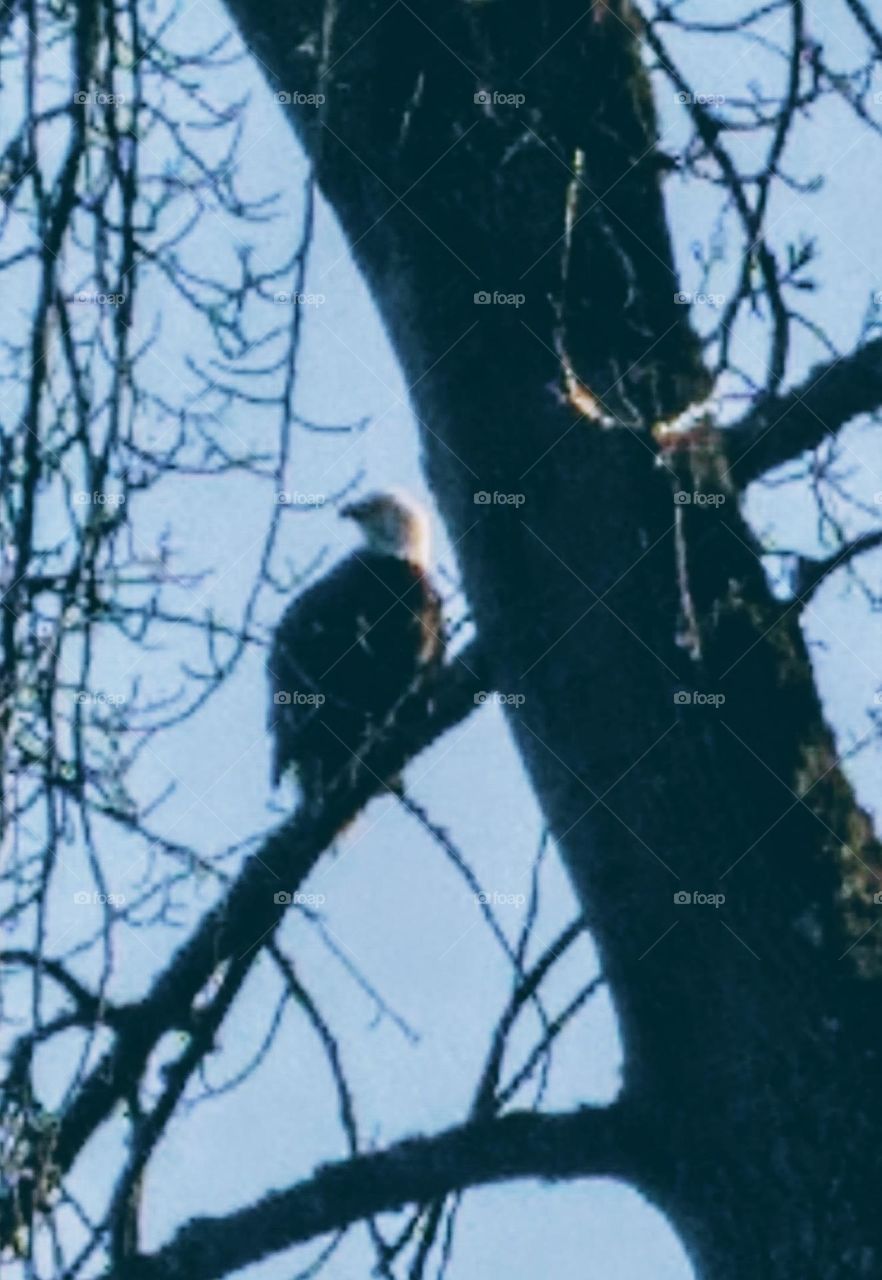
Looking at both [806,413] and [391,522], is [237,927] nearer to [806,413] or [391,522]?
[806,413]

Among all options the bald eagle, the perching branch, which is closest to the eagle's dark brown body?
the bald eagle

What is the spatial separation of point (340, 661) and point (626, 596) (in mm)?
1807

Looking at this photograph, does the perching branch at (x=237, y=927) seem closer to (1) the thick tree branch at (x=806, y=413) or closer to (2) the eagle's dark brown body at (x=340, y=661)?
(1) the thick tree branch at (x=806, y=413)

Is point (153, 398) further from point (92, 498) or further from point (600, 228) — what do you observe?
point (600, 228)

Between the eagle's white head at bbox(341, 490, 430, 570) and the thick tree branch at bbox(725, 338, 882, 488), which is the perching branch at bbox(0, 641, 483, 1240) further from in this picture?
the eagle's white head at bbox(341, 490, 430, 570)

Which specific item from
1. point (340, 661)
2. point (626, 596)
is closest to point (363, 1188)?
point (626, 596)

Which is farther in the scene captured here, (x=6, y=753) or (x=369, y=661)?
(x=369, y=661)

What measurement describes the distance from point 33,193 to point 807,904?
4.48 ft

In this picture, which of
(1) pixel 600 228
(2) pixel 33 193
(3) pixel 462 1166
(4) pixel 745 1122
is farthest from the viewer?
(2) pixel 33 193

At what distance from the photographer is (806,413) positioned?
1.79 m

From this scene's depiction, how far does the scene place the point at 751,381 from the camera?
72.9 inches

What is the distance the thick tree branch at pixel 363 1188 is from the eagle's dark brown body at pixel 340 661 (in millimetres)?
1324

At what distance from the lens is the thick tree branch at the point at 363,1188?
5.27 ft

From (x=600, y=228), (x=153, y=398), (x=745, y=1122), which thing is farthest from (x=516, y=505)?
(x=153, y=398)
